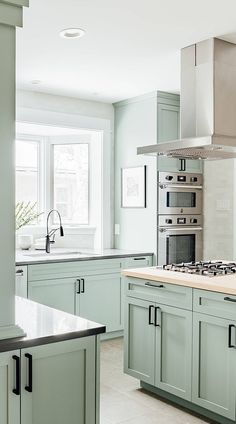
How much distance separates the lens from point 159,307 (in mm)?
3213

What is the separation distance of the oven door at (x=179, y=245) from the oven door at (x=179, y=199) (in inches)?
7.8

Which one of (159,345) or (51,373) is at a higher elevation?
(51,373)

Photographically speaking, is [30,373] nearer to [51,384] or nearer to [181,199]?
[51,384]

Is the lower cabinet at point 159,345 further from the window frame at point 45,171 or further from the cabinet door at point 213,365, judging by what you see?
the window frame at point 45,171

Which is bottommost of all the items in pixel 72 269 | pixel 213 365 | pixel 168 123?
pixel 213 365

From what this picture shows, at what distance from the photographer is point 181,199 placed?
514cm

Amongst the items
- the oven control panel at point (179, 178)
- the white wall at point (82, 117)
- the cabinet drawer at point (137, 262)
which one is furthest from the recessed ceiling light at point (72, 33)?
the cabinet drawer at point (137, 262)

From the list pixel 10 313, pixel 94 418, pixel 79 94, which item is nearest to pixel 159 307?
pixel 94 418

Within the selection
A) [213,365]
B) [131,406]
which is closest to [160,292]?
[213,365]

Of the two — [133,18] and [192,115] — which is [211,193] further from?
[133,18]

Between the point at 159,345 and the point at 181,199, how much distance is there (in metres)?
2.24

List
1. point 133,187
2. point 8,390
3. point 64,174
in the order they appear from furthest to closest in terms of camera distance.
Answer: point 64,174
point 133,187
point 8,390

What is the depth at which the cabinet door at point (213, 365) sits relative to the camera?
8.98 feet

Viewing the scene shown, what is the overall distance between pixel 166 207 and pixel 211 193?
58cm
